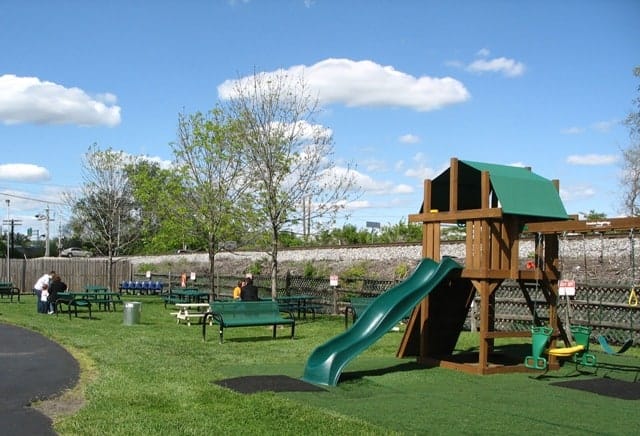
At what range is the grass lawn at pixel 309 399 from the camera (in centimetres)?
745

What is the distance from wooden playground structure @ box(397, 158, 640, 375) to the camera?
1167 centimetres

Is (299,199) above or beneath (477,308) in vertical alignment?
above

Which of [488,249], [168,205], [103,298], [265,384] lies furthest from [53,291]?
[488,249]

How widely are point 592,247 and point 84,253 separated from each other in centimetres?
7009

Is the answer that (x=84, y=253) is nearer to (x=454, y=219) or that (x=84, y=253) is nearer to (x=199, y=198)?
(x=199, y=198)

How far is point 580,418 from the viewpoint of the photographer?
813cm

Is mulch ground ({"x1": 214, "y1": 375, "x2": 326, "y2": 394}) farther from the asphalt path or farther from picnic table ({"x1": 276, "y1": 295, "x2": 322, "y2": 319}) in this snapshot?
picnic table ({"x1": 276, "y1": 295, "x2": 322, "y2": 319})

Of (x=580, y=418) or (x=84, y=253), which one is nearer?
(x=580, y=418)

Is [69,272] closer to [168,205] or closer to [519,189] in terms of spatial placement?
[168,205]

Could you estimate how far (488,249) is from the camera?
38.8 feet

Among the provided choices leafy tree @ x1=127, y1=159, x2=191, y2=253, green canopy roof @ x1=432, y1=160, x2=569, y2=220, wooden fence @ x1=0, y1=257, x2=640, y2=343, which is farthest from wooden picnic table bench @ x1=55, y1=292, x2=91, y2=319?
green canopy roof @ x1=432, y1=160, x2=569, y2=220

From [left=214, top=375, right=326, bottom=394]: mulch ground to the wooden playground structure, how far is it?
309cm

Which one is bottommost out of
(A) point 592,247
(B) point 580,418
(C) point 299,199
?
(B) point 580,418

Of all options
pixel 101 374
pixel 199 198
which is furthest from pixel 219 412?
pixel 199 198
